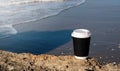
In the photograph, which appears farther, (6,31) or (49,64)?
(6,31)

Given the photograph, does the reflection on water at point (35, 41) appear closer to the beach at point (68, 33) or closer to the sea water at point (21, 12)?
the beach at point (68, 33)

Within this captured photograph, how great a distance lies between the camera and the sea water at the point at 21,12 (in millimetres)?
15062

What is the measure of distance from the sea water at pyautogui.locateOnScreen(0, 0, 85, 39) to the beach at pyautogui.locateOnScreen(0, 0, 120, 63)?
515 mm

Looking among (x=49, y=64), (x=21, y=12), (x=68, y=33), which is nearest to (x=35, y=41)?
(x=68, y=33)

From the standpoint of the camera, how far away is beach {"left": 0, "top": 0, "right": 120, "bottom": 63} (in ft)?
35.3

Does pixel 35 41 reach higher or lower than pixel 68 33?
higher

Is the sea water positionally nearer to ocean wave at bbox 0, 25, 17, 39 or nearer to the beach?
ocean wave at bbox 0, 25, 17, 39

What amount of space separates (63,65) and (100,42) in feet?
19.1

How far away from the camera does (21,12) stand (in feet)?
61.4

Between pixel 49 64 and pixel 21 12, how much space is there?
42.4 ft

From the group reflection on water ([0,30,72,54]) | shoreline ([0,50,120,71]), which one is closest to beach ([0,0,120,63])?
reflection on water ([0,30,72,54])

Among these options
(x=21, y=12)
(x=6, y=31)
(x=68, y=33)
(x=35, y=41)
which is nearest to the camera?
(x=35, y=41)

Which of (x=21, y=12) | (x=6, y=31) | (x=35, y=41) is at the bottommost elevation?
(x=21, y=12)

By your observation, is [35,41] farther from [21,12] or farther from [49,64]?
[21,12]
